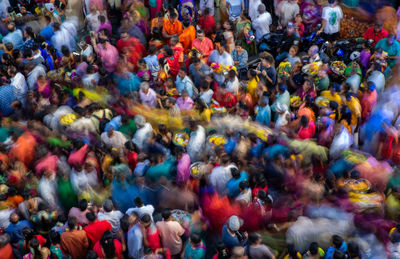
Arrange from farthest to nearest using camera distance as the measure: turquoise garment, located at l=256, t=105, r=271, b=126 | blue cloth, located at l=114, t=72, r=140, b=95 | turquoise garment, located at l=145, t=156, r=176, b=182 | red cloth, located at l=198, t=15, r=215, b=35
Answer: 1. red cloth, located at l=198, t=15, r=215, b=35
2. blue cloth, located at l=114, t=72, r=140, b=95
3. turquoise garment, located at l=256, t=105, r=271, b=126
4. turquoise garment, located at l=145, t=156, r=176, b=182

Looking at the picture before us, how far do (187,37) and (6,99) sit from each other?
388 cm

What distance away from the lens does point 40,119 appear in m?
8.39

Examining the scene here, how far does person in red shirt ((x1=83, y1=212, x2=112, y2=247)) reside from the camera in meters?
6.36

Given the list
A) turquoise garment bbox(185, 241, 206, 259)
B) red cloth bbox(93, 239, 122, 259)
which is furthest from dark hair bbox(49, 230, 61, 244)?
turquoise garment bbox(185, 241, 206, 259)

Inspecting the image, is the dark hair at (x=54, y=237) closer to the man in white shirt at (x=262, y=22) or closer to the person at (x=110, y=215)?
the person at (x=110, y=215)

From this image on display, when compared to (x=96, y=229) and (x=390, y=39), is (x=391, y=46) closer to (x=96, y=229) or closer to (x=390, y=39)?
(x=390, y=39)

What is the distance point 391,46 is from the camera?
9.37m

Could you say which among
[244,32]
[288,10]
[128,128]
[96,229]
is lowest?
[96,229]

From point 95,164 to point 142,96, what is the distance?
72.2 inches

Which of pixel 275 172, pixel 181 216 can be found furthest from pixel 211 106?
pixel 181 216

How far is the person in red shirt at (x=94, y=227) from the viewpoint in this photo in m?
6.36

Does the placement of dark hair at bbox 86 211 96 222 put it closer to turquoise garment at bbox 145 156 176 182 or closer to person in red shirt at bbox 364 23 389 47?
turquoise garment at bbox 145 156 176 182

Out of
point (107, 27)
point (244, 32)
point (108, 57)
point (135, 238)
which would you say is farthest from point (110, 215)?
point (107, 27)

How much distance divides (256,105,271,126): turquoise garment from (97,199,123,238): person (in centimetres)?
294
